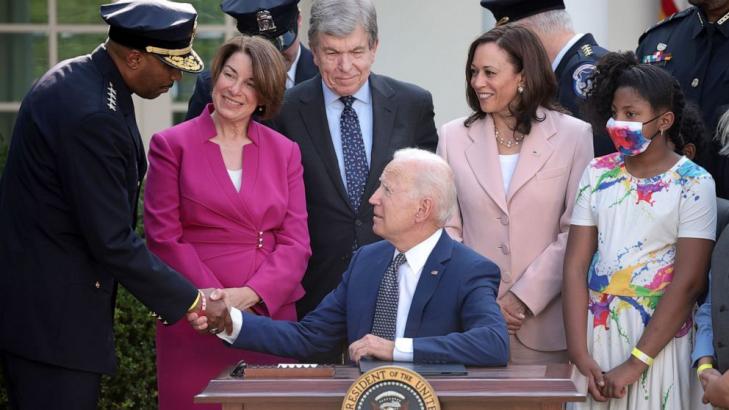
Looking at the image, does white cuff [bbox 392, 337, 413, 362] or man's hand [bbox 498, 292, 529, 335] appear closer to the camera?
white cuff [bbox 392, 337, 413, 362]

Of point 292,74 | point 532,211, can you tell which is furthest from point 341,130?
point 532,211

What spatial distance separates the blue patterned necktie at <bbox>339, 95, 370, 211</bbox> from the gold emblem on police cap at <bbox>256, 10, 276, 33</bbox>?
0.46m

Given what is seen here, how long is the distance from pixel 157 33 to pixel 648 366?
78.5 inches

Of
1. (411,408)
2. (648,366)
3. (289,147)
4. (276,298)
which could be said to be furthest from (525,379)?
(289,147)

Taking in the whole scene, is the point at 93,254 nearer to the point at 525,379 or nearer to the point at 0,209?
the point at 0,209

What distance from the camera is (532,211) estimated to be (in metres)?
4.97

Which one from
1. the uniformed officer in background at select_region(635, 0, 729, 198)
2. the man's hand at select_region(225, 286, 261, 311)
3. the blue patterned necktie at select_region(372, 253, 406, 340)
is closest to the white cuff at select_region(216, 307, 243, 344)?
the man's hand at select_region(225, 286, 261, 311)

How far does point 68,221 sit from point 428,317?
48.7 inches

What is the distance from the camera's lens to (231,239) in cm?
490

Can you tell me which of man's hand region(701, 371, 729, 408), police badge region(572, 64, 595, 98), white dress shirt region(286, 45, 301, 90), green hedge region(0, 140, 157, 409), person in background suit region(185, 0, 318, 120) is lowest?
green hedge region(0, 140, 157, 409)

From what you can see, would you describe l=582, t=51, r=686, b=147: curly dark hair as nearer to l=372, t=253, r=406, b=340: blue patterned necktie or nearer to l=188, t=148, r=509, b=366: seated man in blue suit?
l=188, t=148, r=509, b=366: seated man in blue suit

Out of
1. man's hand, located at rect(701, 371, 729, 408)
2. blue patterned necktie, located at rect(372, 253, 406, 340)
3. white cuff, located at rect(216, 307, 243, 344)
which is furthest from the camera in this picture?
white cuff, located at rect(216, 307, 243, 344)

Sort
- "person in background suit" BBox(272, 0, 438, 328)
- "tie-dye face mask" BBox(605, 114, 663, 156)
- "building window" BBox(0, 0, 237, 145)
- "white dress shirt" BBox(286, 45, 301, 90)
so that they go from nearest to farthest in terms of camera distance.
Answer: "tie-dye face mask" BBox(605, 114, 663, 156) → "person in background suit" BBox(272, 0, 438, 328) → "white dress shirt" BBox(286, 45, 301, 90) → "building window" BBox(0, 0, 237, 145)

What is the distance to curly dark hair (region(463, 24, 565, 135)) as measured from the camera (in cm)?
502
